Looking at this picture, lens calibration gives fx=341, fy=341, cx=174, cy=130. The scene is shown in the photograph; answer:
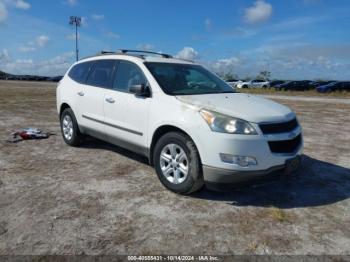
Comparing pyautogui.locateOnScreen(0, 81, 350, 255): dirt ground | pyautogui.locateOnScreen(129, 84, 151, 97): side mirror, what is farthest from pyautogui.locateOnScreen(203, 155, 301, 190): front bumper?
pyautogui.locateOnScreen(129, 84, 151, 97): side mirror

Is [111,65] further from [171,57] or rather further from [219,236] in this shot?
[219,236]

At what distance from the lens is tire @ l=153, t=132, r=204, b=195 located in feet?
13.4

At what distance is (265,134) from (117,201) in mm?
1931

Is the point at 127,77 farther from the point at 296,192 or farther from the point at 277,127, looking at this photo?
the point at 296,192

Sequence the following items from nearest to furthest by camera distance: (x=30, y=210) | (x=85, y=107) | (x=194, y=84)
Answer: (x=30, y=210) < (x=194, y=84) < (x=85, y=107)

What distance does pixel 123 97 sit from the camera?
5125 millimetres

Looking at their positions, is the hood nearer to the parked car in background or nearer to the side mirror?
the side mirror

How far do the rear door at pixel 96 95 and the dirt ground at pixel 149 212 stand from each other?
2.08ft

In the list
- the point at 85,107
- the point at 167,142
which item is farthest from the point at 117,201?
the point at 85,107

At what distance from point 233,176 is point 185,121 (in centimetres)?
87

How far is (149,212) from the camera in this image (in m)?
3.86

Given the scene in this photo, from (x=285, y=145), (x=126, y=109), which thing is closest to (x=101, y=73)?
(x=126, y=109)

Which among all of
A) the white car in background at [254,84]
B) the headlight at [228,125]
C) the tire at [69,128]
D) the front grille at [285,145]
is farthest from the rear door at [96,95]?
the white car in background at [254,84]

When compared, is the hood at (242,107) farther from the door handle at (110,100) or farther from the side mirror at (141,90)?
the door handle at (110,100)
